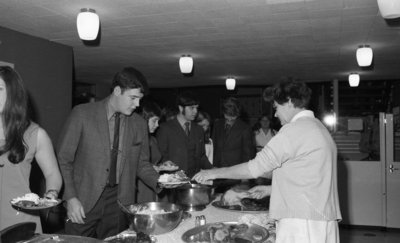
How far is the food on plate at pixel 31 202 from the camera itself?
1.74 metres

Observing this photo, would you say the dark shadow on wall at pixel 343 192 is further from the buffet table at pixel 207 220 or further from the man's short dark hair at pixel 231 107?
the buffet table at pixel 207 220

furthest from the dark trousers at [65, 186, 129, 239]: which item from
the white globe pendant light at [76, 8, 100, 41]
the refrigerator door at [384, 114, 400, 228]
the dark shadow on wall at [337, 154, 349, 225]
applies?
the refrigerator door at [384, 114, 400, 228]

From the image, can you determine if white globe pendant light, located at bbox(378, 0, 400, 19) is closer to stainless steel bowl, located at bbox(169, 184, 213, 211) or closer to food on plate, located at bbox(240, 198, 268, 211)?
food on plate, located at bbox(240, 198, 268, 211)

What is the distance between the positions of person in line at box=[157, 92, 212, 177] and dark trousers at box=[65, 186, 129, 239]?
1.63m

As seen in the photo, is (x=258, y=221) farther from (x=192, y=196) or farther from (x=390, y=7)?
(x=390, y=7)

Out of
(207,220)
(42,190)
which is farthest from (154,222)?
(42,190)

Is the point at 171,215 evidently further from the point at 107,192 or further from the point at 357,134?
the point at 357,134

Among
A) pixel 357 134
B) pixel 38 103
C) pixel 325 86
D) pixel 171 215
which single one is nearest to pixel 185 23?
pixel 38 103

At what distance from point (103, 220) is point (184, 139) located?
179 cm

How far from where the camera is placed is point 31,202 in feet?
5.82

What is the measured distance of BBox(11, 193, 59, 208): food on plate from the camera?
5.72 ft

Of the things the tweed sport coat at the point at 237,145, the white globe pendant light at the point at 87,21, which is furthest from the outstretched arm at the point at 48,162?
the tweed sport coat at the point at 237,145

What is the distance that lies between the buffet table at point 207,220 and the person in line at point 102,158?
47 cm

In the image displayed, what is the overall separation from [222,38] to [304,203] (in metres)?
3.39
